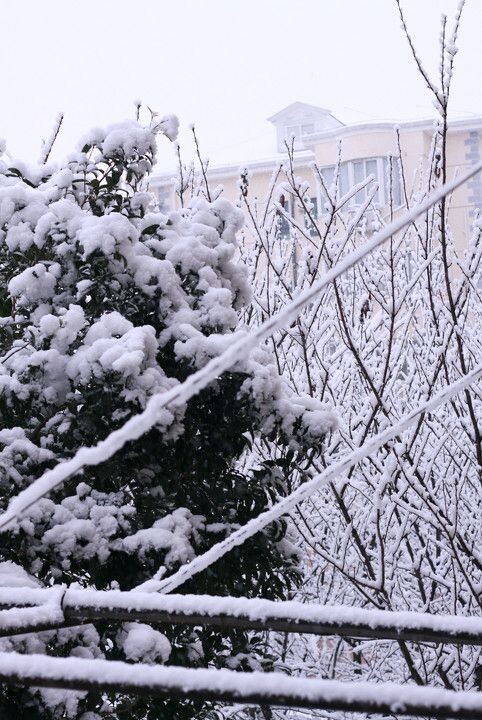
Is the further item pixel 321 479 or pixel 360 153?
pixel 360 153

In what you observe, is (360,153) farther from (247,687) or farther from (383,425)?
(247,687)

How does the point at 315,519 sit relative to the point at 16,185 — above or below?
below

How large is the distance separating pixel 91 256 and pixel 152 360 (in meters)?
0.49

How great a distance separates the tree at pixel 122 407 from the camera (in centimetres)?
310

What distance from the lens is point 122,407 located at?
3.10 m

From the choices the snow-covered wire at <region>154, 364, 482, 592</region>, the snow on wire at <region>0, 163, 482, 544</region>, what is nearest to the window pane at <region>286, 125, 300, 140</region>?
the snow-covered wire at <region>154, 364, 482, 592</region>

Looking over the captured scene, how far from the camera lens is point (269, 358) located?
3.55 meters

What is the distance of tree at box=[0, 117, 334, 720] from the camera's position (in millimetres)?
3104

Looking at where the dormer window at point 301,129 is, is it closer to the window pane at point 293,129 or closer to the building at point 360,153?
the window pane at point 293,129

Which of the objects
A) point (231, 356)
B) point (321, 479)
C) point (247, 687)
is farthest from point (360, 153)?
point (247, 687)

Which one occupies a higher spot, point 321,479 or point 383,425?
point 321,479

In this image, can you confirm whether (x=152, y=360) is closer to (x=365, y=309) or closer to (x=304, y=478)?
(x=365, y=309)

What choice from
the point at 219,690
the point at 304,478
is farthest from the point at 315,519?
the point at 219,690

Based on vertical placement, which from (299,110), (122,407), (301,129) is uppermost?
(299,110)
